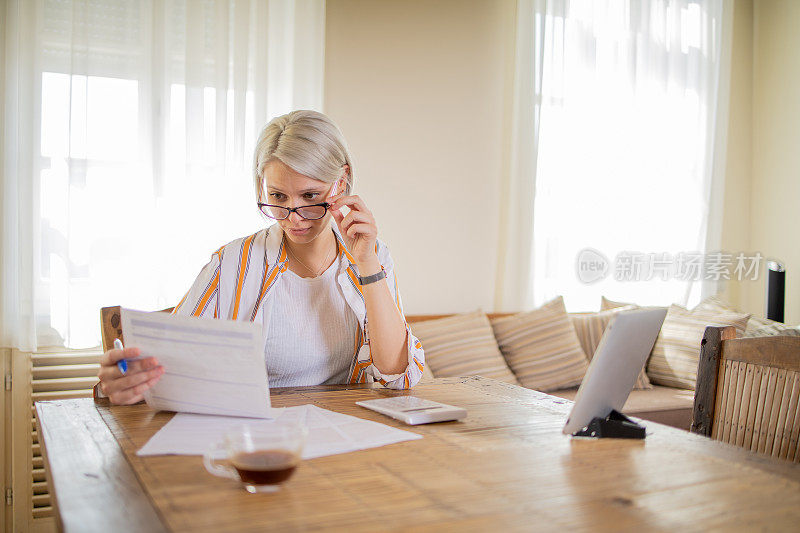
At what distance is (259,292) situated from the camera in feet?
5.87

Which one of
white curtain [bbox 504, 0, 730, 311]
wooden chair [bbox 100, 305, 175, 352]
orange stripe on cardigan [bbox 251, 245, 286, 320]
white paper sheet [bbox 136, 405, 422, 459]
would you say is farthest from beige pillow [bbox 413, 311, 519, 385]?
white paper sheet [bbox 136, 405, 422, 459]

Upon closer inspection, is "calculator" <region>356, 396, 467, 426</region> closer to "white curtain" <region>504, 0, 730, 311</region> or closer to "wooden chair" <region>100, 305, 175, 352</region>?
"wooden chair" <region>100, 305, 175, 352</region>

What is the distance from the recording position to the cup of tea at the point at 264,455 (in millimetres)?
909

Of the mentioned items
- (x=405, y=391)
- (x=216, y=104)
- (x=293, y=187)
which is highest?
(x=216, y=104)

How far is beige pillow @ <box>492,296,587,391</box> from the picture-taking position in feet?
11.1

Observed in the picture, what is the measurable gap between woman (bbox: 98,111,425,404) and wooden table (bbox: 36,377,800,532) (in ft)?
1.51

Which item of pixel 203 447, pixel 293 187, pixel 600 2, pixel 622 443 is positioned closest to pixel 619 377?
pixel 622 443

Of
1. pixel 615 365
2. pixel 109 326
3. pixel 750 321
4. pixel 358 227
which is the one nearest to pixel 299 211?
pixel 358 227

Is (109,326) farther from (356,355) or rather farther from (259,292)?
(356,355)

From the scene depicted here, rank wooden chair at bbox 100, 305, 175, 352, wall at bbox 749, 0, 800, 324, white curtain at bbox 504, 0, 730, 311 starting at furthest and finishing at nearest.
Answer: wall at bbox 749, 0, 800, 324 < white curtain at bbox 504, 0, 730, 311 < wooden chair at bbox 100, 305, 175, 352

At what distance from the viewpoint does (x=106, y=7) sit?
9.37 feet

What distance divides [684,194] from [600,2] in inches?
47.0

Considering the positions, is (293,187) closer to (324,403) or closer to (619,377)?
(324,403)

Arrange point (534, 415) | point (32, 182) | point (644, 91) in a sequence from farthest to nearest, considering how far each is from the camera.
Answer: point (644, 91) < point (32, 182) < point (534, 415)
